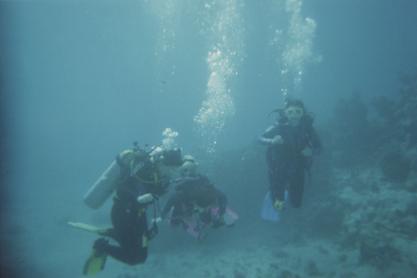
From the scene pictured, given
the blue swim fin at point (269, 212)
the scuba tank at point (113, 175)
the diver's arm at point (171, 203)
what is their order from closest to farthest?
1. the scuba tank at point (113, 175)
2. the diver's arm at point (171, 203)
3. the blue swim fin at point (269, 212)

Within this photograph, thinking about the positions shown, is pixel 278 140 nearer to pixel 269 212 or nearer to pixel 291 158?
pixel 291 158

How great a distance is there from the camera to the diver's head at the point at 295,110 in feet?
23.8

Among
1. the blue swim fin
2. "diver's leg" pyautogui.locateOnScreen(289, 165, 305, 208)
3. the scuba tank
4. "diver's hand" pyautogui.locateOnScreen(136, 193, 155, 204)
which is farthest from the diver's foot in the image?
"diver's leg" pyautogui.locateOnScreen(289, 165, 305, 208)

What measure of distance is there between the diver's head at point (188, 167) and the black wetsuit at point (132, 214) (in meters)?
0.73

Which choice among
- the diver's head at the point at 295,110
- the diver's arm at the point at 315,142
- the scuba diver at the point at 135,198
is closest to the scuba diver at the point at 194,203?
the scuba diver at the point at 135,198

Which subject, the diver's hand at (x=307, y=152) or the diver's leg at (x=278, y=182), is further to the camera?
the diver's leg at (x=278, y=182)

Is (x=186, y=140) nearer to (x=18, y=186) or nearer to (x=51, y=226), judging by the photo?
(x=18, y=186)

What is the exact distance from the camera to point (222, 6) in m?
47.5

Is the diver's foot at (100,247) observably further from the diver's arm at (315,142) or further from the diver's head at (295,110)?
the diver's arm at (315,142)

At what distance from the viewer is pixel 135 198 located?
5699 millimetres

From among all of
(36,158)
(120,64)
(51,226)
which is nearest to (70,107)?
(120,64)

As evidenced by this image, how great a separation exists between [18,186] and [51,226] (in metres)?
15.3

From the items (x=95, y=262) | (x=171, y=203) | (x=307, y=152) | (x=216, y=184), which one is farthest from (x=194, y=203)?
(x=216, y=184)

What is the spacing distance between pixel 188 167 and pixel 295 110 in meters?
2.57
